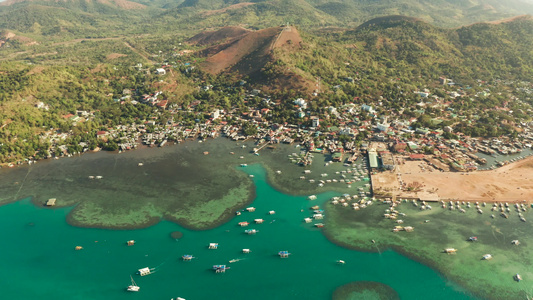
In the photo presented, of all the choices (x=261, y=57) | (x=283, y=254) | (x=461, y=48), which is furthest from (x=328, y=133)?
(x=461, y=48)

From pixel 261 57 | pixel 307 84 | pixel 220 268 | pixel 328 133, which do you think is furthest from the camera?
pixel 261 57

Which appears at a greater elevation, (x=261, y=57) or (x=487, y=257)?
(x=261, y=57)

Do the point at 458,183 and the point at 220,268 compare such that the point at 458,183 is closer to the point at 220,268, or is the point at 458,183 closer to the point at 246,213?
the point at 246,213

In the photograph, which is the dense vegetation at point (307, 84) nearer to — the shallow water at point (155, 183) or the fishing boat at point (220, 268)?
the shallow water at point (155, 183)

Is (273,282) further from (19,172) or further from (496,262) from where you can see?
(19,172)

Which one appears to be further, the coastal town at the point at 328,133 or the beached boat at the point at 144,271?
the coastal town at the point at 328,133

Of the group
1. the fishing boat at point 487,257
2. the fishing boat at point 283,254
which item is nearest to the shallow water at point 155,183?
the fishing boat at point 283,254
